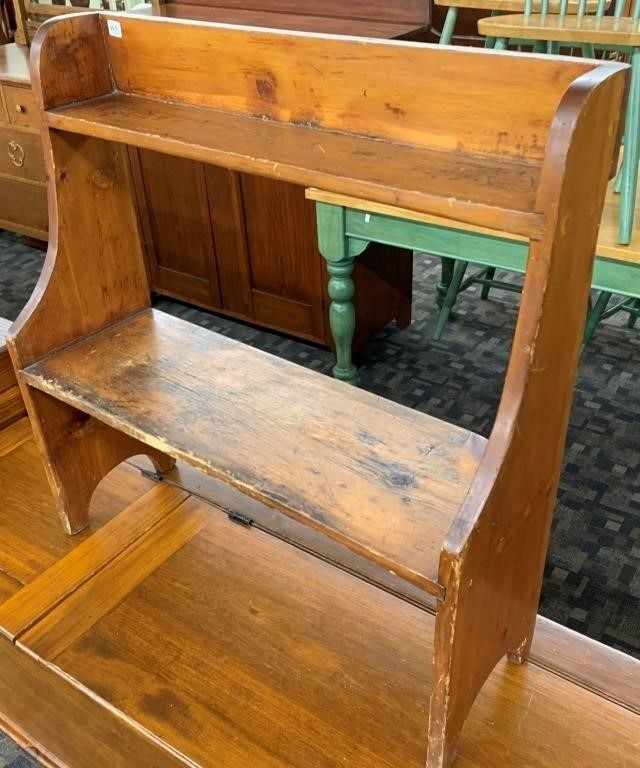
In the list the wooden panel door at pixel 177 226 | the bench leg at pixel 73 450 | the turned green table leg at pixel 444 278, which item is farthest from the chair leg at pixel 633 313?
the bench leg at pixel 73 450

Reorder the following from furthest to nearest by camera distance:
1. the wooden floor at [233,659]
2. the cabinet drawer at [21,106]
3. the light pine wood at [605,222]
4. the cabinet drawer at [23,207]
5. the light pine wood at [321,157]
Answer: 1. the cabinet drawer at [23,207]
2. the cabinet drawer at [21,106]
3. the light pine wood at [605,222]
4. the wooden floor at [233,659]
5. the light pine wood at [321,157]

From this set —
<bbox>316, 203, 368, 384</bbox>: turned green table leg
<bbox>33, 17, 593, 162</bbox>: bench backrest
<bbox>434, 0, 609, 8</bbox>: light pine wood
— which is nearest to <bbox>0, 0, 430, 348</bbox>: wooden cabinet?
<bbox>316, 203, 368, 384</bbox>: turned green table leg

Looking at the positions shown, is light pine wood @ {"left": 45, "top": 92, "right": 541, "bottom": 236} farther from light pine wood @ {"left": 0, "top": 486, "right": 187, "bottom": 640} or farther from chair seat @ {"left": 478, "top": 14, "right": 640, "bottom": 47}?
chair seat @ {"left": 478, "top": 14, "right": 640, "bottom": 47}

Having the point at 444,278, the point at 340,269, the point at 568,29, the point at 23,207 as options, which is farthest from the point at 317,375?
the point at 23,207

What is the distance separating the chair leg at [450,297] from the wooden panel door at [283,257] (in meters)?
0.43

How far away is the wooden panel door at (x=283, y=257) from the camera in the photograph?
8.25 feet

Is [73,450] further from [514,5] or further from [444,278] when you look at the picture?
[444,278]

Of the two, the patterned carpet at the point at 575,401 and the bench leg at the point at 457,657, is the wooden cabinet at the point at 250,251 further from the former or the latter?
the bench leg at the point at 457,657

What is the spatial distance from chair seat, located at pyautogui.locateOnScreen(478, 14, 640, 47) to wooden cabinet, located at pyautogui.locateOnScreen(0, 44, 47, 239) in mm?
1887

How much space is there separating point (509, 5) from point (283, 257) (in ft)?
3.64

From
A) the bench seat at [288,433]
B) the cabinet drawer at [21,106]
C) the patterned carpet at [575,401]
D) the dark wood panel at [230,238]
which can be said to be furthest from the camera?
the cabinet drawer at [21,106]

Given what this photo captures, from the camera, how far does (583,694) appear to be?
104 cm

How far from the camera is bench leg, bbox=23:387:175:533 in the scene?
1199mm

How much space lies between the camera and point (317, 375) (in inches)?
44.5
